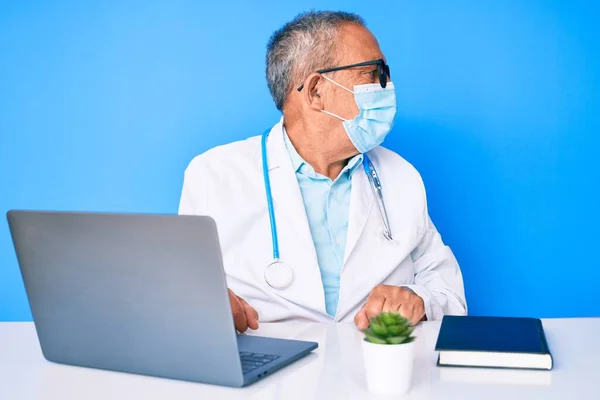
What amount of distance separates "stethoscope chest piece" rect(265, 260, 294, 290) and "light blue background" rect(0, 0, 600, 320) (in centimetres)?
83

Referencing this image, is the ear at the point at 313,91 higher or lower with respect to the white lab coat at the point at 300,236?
higher

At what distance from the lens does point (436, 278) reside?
2113mm

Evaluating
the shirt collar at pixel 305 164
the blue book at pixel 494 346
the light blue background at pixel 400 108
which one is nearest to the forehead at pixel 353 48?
the shirt collar at pixel 305 164

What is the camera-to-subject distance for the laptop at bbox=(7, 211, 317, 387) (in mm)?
1132

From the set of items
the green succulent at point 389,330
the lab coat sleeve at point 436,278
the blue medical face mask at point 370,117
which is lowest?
the lab coat sleeve at point 436,278

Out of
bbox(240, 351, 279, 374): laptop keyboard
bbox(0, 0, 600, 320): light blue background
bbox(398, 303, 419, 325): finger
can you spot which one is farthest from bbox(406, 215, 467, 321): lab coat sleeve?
bbox(240, 351, 279, 374): laptop keyboard

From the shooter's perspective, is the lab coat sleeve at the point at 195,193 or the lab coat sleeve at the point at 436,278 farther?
the lab coat sleeve at the point at 195,193

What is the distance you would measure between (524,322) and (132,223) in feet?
2.68

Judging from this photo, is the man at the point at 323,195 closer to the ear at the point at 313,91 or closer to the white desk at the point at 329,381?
the ear at the point at 313,91

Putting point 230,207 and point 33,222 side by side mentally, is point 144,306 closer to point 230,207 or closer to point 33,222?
point 33,222

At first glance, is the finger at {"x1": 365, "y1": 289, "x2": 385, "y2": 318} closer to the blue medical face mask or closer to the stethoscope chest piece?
the stethoscope chest piece

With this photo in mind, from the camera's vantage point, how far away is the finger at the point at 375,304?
65.2 inches

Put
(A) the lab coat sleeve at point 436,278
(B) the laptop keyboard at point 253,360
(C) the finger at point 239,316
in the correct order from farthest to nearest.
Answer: (A) the lab coat sleeve at point 436,278
(C) the finger at point 239,316
(B) the laptop keyboard at point 253,360

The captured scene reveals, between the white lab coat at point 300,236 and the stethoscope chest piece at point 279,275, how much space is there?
0.02m
